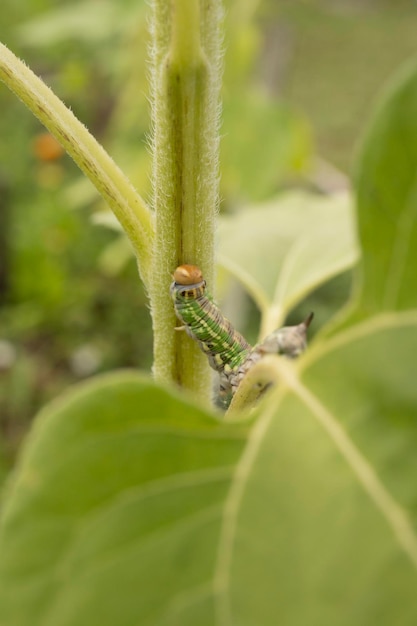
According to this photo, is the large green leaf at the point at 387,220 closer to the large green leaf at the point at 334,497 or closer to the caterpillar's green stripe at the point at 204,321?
the large green leaf at the point at 334,497

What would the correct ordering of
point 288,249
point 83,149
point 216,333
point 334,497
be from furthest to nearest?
1. point 288,249
2. point 216,333
3. point 83,149
4. point 334,497

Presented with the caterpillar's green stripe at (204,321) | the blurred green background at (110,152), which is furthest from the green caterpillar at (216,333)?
the blurred green background at (110,152)

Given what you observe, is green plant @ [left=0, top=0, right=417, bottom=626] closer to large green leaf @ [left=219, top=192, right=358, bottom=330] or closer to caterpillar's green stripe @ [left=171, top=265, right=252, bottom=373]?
caterpillar's green stripe @ [left=171, top=265, right=252, bottom=373]

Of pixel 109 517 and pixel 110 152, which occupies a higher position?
pixel 110 152

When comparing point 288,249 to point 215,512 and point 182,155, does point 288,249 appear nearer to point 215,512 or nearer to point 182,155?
point 182,155

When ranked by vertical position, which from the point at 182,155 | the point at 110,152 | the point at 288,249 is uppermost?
the point at 110,152

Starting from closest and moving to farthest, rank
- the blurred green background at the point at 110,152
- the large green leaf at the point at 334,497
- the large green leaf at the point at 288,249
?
1. the large green leaf at the point at 334,497
2. the large green leaf at the point at 288,249
3. the blurred green background at the point at 110,152

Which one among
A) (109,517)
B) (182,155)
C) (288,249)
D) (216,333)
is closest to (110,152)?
(288,249)
